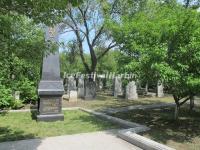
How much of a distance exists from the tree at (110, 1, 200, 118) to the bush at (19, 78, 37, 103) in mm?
8799

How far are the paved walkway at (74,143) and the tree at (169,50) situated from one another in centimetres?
225

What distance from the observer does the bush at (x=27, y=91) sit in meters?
16.9

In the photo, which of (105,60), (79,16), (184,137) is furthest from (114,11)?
(105,60)

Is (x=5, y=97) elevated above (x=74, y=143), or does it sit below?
above

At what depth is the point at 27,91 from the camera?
55.8 feet

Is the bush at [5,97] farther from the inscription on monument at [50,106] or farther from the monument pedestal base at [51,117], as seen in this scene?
the monument pedestal base at [51,117]

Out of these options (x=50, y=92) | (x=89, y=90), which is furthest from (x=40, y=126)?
(x=89, y=90)

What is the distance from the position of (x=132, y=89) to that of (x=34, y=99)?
322 inches

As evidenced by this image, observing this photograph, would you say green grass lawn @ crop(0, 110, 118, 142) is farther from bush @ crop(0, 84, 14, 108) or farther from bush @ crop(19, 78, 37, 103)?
bush @ crop(19, 78, 37, 103)

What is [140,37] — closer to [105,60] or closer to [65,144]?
[65,144]

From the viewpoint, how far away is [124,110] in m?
15.6

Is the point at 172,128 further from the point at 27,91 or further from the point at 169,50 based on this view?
the point at 27,91

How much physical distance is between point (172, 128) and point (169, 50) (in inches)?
126

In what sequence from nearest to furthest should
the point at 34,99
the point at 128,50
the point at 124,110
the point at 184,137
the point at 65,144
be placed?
the point at 65,144, the point at 184,137, the point at 128,50, the point at 124,110, the point at 34,99
